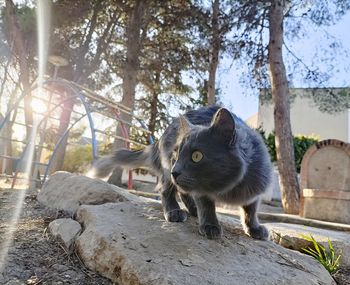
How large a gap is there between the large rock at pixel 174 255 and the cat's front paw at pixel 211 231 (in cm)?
3

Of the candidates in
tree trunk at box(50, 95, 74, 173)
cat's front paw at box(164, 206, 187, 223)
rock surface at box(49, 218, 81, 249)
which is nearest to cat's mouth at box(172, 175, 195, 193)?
cat's front paw at box(164, 206, 187, 223)

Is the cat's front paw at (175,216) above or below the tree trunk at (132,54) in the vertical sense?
below

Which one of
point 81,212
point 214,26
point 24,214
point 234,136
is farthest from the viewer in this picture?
point 214,26

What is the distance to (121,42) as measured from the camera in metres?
9.52

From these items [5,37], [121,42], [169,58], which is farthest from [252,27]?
[5,37]

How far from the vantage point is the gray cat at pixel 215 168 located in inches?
71.7

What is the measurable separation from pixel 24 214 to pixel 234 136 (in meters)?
1.73

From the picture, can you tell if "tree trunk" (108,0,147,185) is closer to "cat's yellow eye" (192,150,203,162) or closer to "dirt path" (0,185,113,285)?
"dirt path" (0,185,113,285)

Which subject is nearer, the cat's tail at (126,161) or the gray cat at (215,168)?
the gray cat at (215,168)

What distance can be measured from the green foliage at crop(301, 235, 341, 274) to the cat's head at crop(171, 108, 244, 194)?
3.35 feet

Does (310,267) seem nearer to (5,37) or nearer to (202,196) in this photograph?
(202,196)

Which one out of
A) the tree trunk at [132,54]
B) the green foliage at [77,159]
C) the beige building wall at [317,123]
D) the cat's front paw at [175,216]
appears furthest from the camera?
the beige building wall at [317,123]

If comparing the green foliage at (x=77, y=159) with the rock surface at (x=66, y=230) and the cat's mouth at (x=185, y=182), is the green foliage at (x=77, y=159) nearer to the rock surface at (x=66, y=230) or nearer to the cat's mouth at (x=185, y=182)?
the rock surface at (x=66, y=230)

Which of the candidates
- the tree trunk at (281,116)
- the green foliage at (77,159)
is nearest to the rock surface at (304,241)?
the tree trunk at (281,116)
